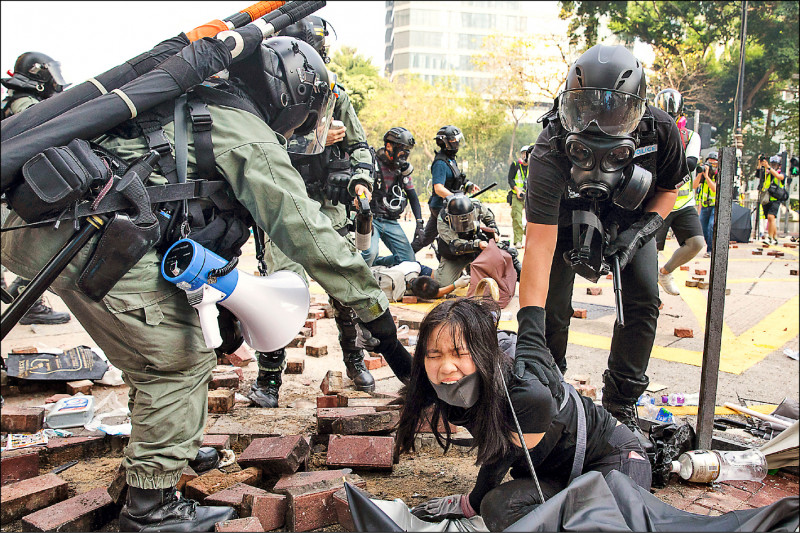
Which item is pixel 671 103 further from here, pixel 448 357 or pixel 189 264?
pixel 189 264

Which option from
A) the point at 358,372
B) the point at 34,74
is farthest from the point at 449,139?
the point at 34,74

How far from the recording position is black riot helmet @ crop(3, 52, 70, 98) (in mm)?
5079

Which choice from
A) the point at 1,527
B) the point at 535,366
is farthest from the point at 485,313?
the point at 1,527

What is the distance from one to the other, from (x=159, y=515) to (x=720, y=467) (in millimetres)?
2292

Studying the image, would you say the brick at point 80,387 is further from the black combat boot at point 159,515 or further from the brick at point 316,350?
the black combat boot at point 159,515

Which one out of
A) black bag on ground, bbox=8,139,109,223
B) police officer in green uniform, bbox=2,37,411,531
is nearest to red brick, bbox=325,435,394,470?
police officer in green uniform, bbox=2,37,411,531

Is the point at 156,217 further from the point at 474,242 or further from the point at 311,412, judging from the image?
the point at 474,242

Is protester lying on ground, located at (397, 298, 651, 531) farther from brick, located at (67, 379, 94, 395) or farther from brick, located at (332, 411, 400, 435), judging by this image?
brick, located at (67, 379, 94, 395)

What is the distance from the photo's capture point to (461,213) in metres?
6.32

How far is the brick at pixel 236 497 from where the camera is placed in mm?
2514

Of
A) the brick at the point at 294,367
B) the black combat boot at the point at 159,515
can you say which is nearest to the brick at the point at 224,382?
the brick at the point at 294,367

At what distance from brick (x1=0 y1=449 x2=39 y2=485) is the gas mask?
275 centimetres

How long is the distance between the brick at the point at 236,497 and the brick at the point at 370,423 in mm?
649

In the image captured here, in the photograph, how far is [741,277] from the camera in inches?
364
